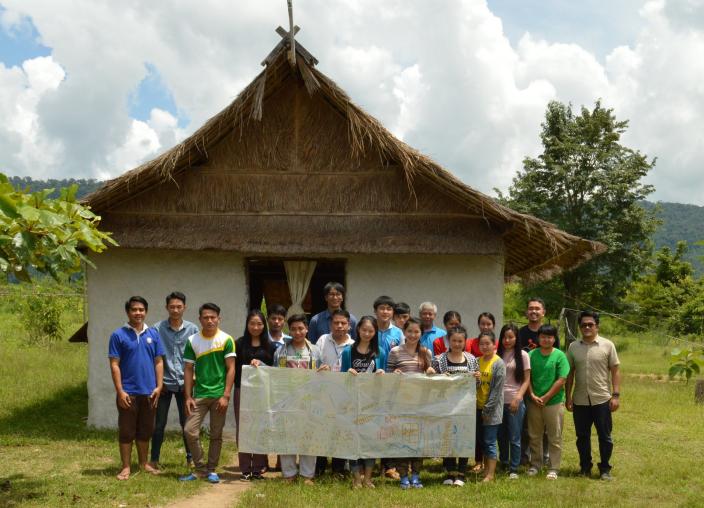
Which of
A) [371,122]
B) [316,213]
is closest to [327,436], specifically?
[316,213]

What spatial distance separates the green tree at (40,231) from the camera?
4.22 meters

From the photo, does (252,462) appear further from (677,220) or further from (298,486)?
(677,220)

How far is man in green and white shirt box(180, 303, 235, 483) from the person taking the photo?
18.8ft

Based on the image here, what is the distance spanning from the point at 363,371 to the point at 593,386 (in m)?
2.03

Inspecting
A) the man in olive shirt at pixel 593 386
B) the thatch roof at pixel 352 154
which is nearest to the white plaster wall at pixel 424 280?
the thatch roof at pixel 352 154

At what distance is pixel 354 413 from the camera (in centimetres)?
577

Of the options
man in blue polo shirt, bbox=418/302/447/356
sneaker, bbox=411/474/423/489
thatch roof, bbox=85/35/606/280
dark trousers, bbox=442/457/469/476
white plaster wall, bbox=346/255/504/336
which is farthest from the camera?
white plaster wall, bbox=346/255/504/336

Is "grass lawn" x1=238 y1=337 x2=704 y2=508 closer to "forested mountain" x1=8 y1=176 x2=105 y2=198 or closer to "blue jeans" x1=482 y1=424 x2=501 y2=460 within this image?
"blue jeans" x1=482 y1=424 x2=501 y2=460

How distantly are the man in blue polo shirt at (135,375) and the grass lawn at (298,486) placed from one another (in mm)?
351

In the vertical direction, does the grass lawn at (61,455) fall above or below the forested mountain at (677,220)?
below

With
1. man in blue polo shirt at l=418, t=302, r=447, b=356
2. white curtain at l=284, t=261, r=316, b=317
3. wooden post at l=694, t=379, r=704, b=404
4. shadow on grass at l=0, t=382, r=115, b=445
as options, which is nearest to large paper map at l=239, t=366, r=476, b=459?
man in blue polo shirt at l=418, t=302, r=447, b=356

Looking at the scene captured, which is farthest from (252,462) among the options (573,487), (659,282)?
(659,282)

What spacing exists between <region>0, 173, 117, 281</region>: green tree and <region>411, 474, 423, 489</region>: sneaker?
3.04 m

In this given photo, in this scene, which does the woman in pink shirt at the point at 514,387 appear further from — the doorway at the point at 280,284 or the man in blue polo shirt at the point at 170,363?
the doorway at the point at 280,284
